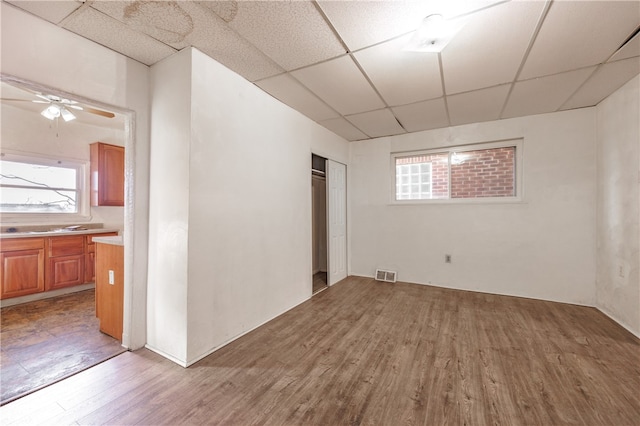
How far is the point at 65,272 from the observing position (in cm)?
373

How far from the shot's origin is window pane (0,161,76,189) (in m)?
3.71

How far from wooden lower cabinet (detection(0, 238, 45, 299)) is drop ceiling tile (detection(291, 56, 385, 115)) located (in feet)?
13.6

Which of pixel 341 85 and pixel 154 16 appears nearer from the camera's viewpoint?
pixel 154 16

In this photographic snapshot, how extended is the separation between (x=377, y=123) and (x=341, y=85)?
138 cm

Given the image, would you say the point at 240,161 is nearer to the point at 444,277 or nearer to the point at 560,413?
the point at 560,413

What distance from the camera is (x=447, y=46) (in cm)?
208

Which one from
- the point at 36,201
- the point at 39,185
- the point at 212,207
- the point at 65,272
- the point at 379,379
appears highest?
the point at 39,185

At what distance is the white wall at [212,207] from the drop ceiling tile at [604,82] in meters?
3.29

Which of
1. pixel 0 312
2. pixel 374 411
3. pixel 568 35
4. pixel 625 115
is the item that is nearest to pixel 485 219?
pixel 625 115

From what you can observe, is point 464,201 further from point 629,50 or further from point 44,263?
point 44,263

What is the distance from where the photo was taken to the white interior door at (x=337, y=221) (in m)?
4.30

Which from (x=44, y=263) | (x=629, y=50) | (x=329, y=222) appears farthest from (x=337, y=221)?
(x=44, y=263)

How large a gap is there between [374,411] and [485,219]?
3335 millimetres

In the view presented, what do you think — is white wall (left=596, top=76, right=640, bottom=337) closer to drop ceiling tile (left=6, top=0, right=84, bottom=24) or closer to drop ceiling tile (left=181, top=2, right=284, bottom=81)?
drop ceiling tile (left=181, top=2, right=284, bottom=81)
